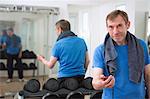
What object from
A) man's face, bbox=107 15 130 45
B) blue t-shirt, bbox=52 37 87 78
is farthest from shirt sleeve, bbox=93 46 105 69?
blue t-shirt, bbox=52 37 87 78

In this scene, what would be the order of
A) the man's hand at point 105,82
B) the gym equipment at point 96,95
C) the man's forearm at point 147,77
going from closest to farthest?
the man's hand at point 105,82 → the man's forearm at point 147,77 → the gym equipment at point 96,95

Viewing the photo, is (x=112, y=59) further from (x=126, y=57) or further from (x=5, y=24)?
(x=5, y=24)

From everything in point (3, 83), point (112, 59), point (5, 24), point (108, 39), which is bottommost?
point (3, 83)

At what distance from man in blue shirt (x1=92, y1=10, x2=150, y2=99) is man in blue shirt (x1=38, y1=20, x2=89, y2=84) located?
1.09 meters

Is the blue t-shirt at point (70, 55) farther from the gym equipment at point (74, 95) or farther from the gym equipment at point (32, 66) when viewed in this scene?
the gym equipment at point (32, 66)

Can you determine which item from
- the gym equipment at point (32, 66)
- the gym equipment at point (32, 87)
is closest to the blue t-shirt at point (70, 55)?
the gym equipment at point (32, 87)

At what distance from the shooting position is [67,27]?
2607 mm

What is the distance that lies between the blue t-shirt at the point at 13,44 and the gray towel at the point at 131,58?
3773 mm

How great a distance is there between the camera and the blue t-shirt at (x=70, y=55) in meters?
2.54

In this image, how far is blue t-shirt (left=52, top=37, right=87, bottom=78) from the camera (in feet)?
8.35

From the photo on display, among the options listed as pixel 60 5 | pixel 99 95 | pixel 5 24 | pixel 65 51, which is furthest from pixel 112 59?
pixel 60 5

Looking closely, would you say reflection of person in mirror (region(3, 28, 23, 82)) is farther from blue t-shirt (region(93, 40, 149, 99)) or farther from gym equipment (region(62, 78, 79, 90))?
blue t-shirt (region(93, 40, 149, 99))

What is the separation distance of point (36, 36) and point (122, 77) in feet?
13.3

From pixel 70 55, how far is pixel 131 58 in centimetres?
119
